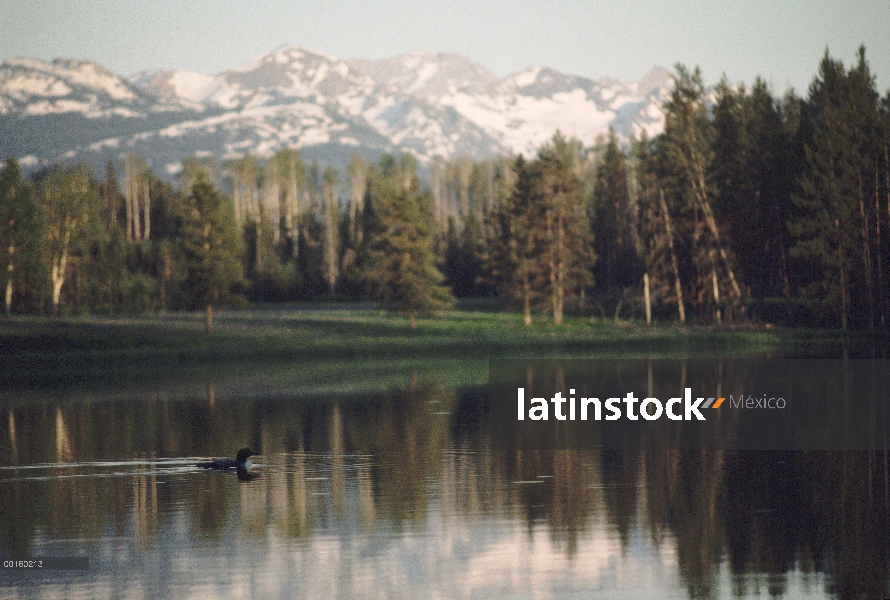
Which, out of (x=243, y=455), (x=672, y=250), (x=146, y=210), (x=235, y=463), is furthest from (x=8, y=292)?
(x=146, y=210)

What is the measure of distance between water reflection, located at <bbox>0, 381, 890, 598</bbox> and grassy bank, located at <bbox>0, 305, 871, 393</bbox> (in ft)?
64.3

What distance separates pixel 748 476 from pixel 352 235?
362 ft

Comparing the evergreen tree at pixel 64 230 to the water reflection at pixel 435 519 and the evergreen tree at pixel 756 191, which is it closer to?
the evergreen tree at pixel 756 191

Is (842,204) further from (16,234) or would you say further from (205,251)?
(16,234)

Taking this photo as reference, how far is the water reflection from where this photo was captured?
1384cm

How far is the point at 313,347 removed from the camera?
61062 millimetres

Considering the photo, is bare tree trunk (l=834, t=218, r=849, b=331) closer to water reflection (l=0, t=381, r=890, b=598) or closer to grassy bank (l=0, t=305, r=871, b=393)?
grassy bank (l=0, t=305, r=871, b=393)

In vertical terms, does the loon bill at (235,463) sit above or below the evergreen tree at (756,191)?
below

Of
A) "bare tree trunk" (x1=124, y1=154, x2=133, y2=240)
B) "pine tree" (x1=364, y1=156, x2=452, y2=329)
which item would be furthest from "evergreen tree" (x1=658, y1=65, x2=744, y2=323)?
"bare tree trunk" (x1=124, y1=154, x2=133, y2=240)

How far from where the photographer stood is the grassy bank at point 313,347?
163 feet

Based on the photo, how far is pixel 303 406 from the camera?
3531 cm

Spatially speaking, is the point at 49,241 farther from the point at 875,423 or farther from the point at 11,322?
the point at 875,423

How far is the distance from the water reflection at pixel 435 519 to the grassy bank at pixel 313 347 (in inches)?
772

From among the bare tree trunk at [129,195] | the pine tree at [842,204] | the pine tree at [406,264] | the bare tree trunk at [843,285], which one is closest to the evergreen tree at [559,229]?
the pine tree at [406,264]
